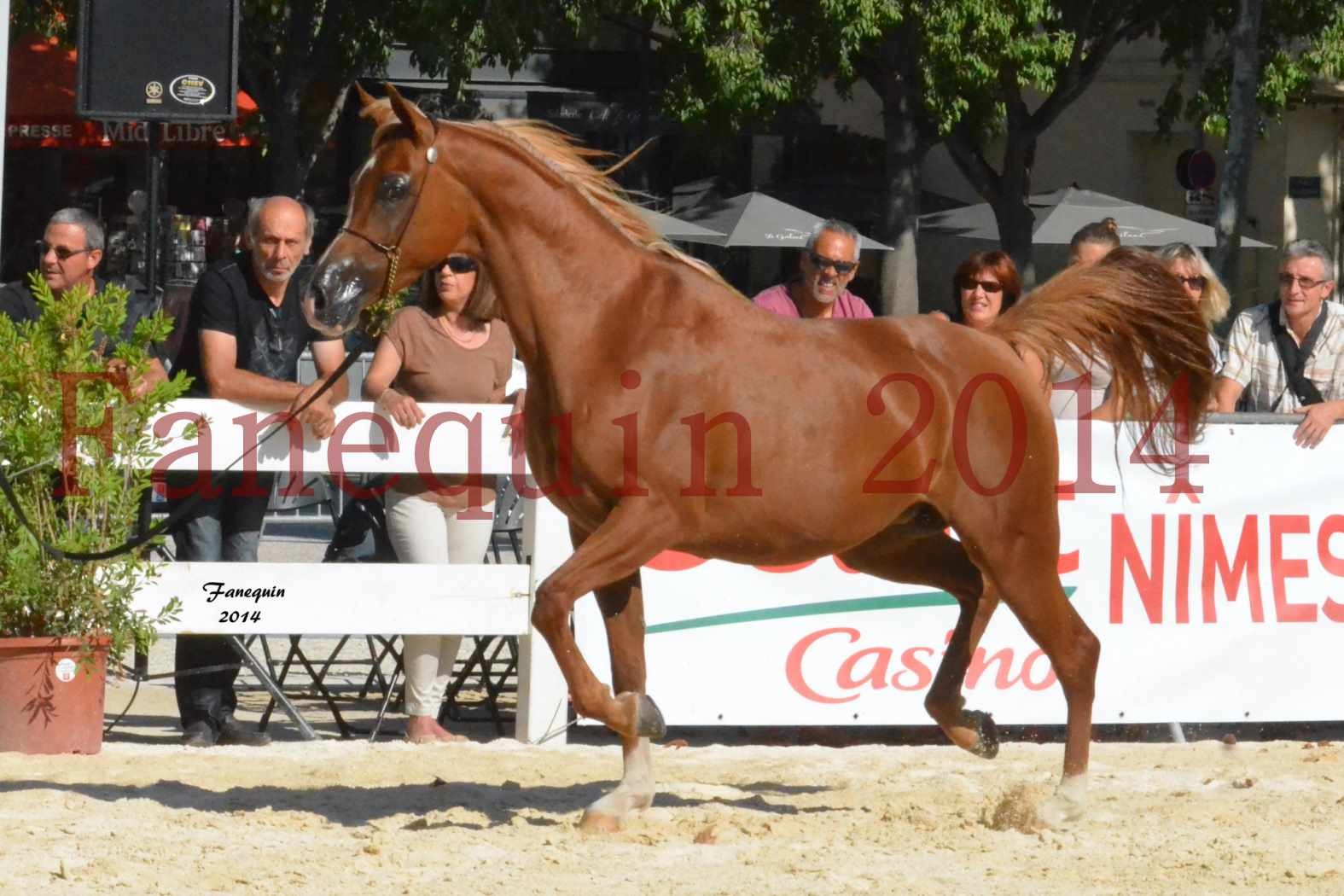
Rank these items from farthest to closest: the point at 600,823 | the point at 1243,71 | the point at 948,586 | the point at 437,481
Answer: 1. the point at 1243,71
2. the point at 437,481
3. the point at 948,586
4. the point at 600,823

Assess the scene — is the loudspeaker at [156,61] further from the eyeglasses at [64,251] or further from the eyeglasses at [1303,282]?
the eyeglasses at [1303,282]

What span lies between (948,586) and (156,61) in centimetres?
520

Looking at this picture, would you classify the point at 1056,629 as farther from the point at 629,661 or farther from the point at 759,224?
the point at 759,224

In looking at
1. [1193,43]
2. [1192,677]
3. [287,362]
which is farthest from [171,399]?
[1193,43]

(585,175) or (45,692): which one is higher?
(585,175)

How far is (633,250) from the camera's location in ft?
18.7

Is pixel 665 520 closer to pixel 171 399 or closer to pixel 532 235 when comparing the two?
pixel 532 235

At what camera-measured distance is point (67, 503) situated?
263 inches

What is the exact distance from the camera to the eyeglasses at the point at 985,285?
25.3ft

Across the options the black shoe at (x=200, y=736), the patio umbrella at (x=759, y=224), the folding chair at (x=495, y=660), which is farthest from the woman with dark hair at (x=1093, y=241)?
the patio umbrella at (x=759, y=224)

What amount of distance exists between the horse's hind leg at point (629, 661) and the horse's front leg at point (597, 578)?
342 millimetres

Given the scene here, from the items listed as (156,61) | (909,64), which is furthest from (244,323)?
(909,64)

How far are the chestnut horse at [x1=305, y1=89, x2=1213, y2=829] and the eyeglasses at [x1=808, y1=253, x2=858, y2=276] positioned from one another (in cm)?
153

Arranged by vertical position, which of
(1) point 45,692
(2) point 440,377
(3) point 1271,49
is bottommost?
(1) point 45,692
